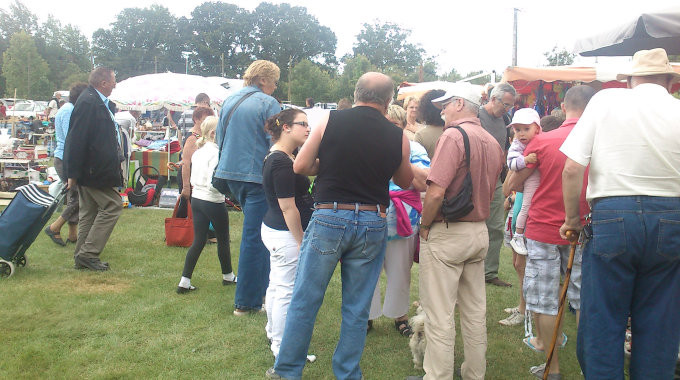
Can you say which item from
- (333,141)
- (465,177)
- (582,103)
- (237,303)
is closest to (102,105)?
(237,303)

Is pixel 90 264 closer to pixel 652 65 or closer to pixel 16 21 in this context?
pixel 652 65

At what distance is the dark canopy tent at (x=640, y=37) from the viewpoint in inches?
163

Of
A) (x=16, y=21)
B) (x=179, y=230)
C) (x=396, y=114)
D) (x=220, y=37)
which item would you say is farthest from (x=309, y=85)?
(x=16, y=21)

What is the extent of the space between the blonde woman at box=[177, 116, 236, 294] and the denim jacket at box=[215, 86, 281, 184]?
0.59 m

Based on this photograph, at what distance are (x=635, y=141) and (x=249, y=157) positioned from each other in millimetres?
2837

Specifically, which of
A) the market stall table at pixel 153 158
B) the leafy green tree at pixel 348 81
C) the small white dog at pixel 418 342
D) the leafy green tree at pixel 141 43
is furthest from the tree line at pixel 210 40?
the small white dog at pixel 418 342

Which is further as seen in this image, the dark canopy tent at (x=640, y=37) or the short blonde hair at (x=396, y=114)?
the short blonde hair at (x=396, y=114)

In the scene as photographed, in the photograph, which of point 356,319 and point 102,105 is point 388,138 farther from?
point 102,105

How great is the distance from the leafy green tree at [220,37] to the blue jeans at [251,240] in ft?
234

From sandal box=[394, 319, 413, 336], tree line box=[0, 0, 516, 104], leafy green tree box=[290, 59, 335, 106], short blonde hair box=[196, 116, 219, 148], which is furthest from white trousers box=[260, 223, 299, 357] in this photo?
tree line box=[0, 0, 516, 104]

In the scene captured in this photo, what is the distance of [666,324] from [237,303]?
3.24 m

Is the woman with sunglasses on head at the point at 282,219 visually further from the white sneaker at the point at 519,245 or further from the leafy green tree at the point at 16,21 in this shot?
the leafy green tree at the point at 16,21

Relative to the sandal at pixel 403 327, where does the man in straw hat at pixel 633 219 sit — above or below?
above

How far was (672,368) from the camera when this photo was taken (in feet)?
8.82
